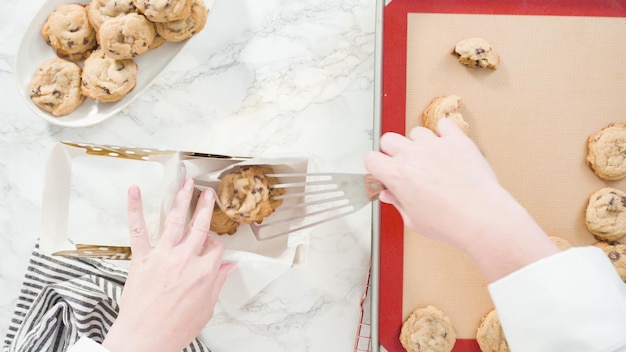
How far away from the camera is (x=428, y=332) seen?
3.23ft

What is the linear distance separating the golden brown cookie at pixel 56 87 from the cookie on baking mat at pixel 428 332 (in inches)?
28.1

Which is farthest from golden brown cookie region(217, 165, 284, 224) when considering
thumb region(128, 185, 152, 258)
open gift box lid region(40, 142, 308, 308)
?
thumb region(128, 185, 152, 258)

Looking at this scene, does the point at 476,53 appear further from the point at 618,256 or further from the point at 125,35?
the point at 125,35

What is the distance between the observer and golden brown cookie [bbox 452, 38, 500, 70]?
39.0 inches

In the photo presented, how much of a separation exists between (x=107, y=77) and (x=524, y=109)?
734 mm

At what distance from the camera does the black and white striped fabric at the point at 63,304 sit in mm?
1096

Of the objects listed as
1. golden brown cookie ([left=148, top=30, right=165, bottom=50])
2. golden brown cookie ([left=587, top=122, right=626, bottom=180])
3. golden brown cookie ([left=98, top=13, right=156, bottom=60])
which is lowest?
golden brown cookie ([left=587, top=122, right=626, bottom=180])

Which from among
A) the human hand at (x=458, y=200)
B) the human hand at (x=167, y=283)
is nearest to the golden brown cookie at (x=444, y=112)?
the human hand at (x=458, y=200)

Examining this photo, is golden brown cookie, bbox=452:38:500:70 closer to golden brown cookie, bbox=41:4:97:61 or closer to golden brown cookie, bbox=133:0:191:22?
golden brown cookie, bbox=133:0:191:22

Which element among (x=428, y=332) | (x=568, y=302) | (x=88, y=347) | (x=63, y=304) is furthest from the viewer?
(x=63, y=304)

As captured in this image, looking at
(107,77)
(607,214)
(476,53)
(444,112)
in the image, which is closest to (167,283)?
(107,77)

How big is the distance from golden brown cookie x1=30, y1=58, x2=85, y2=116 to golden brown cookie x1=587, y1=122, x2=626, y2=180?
91 centimetres

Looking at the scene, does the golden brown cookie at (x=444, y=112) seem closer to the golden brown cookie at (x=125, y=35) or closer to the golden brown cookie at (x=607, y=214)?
the golden brown cookie at (x=607, y=214)

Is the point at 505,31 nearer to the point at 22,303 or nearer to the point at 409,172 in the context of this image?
the point at 409,172
